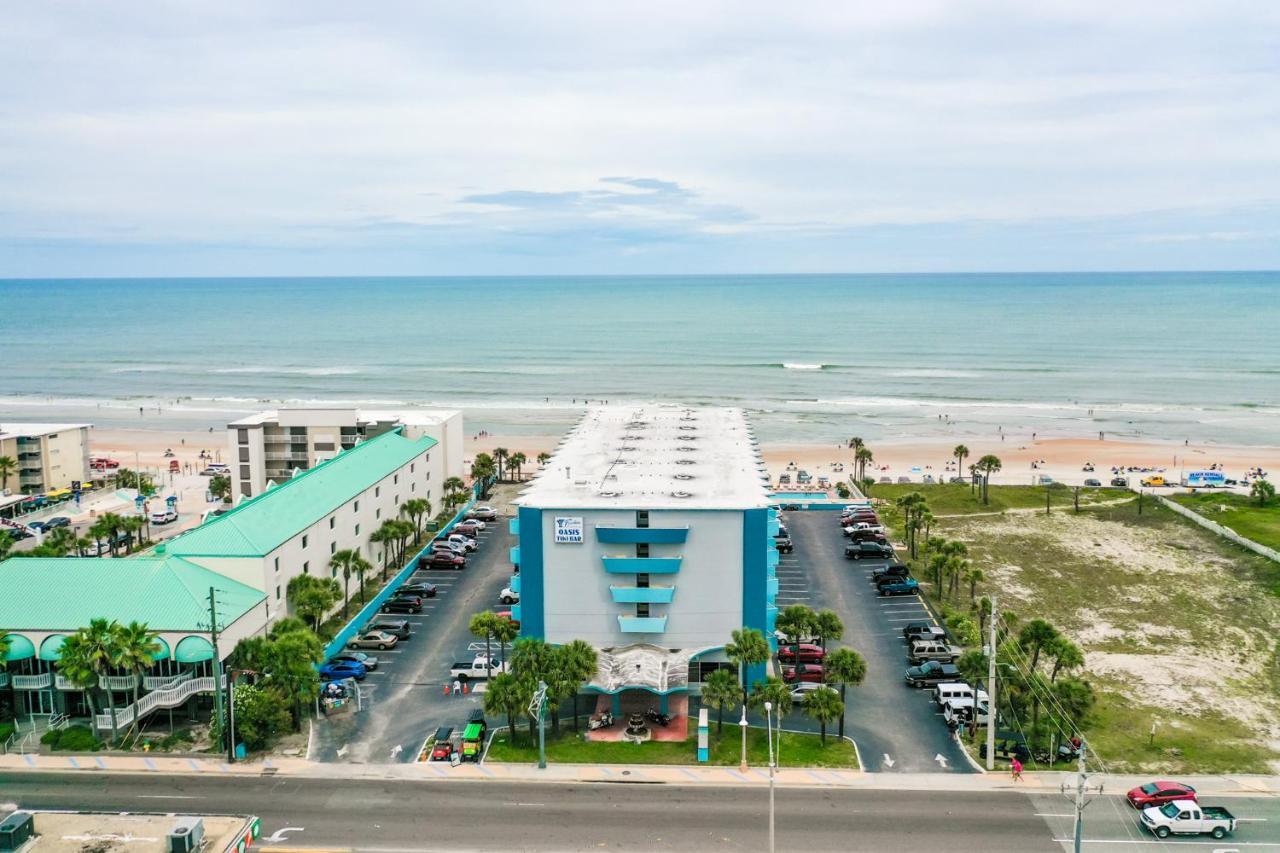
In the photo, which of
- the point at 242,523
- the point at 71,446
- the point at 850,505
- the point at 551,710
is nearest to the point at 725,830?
the point at 551,710

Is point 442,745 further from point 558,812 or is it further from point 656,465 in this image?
point 656,465

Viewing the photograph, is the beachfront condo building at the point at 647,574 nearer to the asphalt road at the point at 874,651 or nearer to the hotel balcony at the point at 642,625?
the hotel balcony at the point at 642,625

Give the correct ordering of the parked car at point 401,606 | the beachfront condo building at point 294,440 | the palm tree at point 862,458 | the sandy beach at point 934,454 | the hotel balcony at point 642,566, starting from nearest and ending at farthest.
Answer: the hotel balcony at point 642,566, the parked car at point 401,606, the beachfront condo building at point 294,440, the palm tree at point 862,458, the sandy beach at point 934,454

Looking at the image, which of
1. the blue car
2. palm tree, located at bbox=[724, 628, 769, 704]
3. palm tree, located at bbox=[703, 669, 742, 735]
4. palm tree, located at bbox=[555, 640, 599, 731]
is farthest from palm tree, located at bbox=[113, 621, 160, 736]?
palm tree, located at bbox=[724, 628, 769, 704]

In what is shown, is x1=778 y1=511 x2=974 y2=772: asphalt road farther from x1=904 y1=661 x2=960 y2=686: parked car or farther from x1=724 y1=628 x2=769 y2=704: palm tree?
x1=724 y1=628 x2=769 y2=704: palm tree

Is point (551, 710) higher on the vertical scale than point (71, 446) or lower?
lower

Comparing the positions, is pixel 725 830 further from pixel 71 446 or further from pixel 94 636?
pixel 71 446

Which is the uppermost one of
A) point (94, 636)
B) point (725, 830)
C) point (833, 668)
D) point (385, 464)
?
point (385, 464)

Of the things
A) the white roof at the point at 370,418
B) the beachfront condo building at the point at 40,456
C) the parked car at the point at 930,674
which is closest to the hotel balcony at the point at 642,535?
the parked car at the point at 930,674
